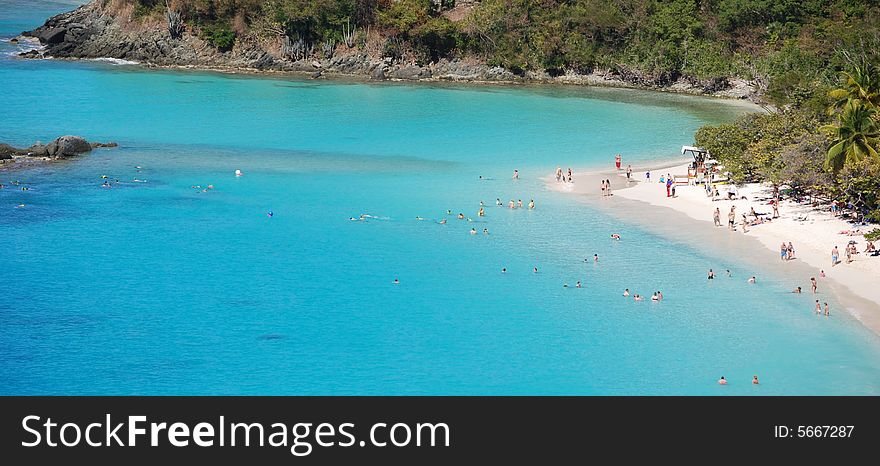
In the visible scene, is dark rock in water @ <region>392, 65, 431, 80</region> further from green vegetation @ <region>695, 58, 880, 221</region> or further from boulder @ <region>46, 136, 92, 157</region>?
green vegetation @ <region>695, 58, 880, 221</region>

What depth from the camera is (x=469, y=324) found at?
43438 millimetres

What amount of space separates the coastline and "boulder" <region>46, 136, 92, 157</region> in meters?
34.7

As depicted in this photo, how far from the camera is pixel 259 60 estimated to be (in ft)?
409

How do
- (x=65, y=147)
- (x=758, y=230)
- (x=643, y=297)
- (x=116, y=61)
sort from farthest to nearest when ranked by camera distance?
(x=116, y=61) → (x=65, y=147) → (x=758, y=230) → (x=643, y=297)

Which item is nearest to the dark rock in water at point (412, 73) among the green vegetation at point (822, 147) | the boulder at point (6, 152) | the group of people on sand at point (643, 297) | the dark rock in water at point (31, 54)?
the dark rock in water at point (31, 54)

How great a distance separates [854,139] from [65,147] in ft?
174

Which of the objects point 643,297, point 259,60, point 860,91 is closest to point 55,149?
point 643,297

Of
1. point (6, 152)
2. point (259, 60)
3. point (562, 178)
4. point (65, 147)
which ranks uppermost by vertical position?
point (259, 60)

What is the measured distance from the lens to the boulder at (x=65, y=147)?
74.3m

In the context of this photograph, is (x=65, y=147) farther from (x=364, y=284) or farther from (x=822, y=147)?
(x=822, y=147)

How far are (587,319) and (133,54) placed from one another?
99.3 meters

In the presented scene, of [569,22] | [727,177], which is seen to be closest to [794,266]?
[727,177]

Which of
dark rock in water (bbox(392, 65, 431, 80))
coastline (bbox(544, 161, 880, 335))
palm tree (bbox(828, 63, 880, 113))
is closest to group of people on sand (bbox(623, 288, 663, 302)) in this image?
coastline (bbox(544, 161, 880, 335))
